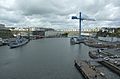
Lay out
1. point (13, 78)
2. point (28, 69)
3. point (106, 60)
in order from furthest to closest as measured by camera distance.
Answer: point (106, 60), point (28, 69), point (13, 78)

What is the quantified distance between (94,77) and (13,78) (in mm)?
5139

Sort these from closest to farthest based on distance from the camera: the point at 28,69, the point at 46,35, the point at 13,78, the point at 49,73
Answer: the point at 13,78 → the point at 49,73 → the point at 28,69 → the point at 46,35

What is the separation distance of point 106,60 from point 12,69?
774cm

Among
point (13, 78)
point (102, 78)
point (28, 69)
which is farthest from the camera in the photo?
point (28, 69)

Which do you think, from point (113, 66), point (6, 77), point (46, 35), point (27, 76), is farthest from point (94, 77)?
point (46, 35)

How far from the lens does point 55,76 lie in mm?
12703

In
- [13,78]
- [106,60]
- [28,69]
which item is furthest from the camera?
[106,60]

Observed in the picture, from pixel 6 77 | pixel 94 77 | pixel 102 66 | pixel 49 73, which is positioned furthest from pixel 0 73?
pixel 102 66

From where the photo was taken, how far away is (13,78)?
12.3 metres

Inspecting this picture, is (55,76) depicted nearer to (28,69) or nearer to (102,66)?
(28,69)

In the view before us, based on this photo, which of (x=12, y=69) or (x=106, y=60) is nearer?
(x=12, y=69)

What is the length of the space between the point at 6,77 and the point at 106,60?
27.2ft

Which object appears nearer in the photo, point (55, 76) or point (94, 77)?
point (94, 77)

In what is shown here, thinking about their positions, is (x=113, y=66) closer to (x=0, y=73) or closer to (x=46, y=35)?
(x=0, y=73)
